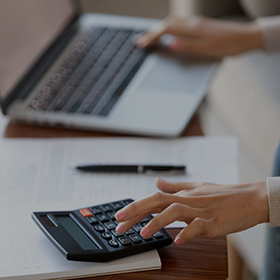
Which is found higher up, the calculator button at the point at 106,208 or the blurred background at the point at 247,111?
the calculator button at the point at 106,208

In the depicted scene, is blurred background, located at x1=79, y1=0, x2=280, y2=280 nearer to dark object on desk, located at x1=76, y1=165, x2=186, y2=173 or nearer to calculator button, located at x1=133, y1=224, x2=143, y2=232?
dark object on desk, located at x1=76, y1=165, x2=186, y2=173

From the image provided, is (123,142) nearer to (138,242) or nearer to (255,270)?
(138,242)

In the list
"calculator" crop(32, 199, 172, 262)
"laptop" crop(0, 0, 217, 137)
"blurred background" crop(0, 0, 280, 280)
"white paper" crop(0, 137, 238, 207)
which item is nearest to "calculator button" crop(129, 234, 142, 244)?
Result: "calculator" crop(32, 199, 172, 262)

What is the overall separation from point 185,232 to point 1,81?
17.8 inches

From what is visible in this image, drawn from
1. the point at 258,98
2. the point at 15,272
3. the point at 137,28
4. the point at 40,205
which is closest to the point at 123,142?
the point at 40,205

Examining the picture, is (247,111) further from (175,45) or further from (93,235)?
(93,235)

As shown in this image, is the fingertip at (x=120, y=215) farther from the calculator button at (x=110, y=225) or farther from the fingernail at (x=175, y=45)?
the fingernail at (x=175, y=45)

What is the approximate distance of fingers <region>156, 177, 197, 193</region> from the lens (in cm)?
53

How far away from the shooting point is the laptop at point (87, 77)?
2.38 feet

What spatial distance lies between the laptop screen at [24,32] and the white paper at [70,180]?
0.50 feet

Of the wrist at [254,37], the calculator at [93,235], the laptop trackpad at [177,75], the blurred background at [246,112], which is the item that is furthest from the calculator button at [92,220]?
the wrist at [254,37]

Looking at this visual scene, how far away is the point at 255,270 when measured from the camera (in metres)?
1.21

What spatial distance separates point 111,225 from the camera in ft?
1.56

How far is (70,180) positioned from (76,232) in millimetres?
146
